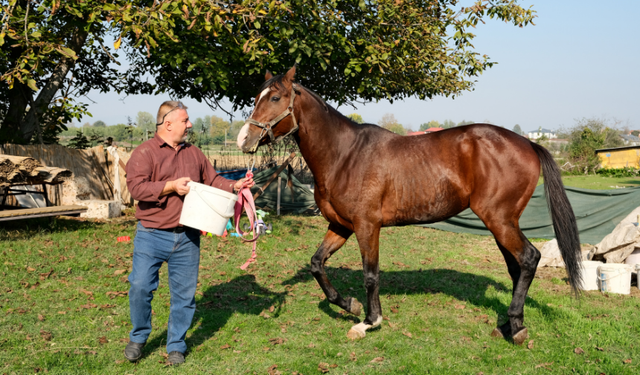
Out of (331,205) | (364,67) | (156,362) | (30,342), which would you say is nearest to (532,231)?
(364,67)

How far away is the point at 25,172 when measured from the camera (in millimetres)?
8742

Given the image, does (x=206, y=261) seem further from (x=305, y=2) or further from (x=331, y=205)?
(x=305, y=2)

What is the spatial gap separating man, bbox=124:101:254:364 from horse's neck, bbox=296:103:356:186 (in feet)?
2.68

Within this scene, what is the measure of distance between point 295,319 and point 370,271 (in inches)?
45.2

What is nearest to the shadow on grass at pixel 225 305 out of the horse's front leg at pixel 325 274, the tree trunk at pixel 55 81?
the horse's front leg at pixel 325 274

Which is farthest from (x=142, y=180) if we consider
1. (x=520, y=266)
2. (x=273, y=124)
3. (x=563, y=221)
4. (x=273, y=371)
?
(x=563, y=221)

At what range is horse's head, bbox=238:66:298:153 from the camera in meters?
4.24

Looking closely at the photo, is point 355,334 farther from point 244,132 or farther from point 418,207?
point 244,132

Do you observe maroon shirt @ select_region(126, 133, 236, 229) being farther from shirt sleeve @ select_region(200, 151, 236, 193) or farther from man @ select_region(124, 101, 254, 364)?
shirt sleeve @ select_region(200, 151, 236, 193)

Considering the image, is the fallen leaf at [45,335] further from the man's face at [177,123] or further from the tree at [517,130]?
the tree at [517,130]

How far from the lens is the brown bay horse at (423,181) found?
4582 millimetres

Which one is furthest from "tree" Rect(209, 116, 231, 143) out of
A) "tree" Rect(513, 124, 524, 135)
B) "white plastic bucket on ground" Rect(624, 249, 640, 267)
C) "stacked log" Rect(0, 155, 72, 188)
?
"white plastic bucket on ground" Rect(624, 249, 640, 267)

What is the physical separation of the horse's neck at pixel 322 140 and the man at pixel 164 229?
2.68ft

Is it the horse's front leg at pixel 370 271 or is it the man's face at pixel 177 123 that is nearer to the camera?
the man's face at pixel 177 123
